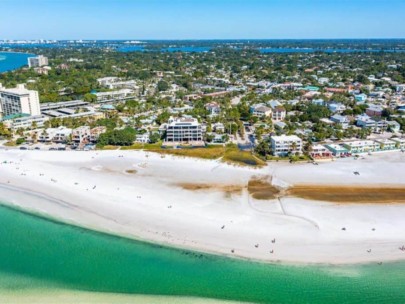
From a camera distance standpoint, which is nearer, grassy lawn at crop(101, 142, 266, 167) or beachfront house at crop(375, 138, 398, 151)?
grassy lawn at crop(101, 142, 266, 167)

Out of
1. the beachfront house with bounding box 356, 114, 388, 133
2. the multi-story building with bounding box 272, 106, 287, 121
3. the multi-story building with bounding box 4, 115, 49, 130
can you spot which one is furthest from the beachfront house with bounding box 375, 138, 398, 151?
the multi-story building with bounding box 4, 115, 49, 130

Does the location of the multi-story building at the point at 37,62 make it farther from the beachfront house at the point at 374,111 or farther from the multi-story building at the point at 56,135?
the beachfront house at the point at 374,111

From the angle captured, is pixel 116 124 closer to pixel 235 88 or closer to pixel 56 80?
pixel 235 88

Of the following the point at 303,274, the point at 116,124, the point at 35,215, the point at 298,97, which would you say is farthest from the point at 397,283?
the point at 298,97

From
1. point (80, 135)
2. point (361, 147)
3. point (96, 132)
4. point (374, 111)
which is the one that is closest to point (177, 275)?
point (361, 147)

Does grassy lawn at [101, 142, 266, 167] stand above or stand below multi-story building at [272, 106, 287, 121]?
below

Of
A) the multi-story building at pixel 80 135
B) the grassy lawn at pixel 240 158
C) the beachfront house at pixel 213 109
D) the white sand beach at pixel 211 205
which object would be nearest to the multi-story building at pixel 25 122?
the multi-story building at pixel 80 135

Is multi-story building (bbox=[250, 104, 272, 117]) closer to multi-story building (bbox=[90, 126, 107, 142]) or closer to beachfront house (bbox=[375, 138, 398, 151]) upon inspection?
beachfront house (bbox=[375, 138, 398, 151])

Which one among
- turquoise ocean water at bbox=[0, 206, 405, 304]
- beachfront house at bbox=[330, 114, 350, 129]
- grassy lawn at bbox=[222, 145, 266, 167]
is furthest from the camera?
beachfront house at bbox=[330, 114, 350, 129]
